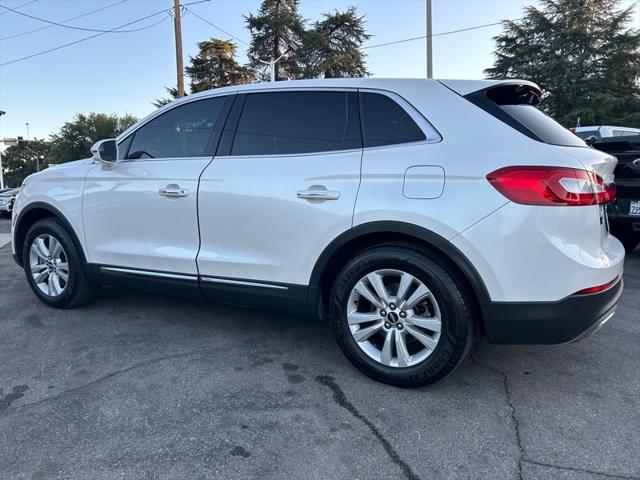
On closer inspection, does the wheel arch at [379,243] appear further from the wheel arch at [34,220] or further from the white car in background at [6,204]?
the white car in background at [6,204]

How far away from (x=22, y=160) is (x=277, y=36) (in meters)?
67.6

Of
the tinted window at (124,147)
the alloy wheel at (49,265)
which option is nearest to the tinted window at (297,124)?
the tinted window at (124,147)

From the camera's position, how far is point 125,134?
3836mm

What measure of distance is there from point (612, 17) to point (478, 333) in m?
30.5

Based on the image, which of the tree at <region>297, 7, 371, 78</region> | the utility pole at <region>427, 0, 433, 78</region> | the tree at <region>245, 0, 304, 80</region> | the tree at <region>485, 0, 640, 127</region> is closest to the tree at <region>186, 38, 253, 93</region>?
the tree at <region>245, 0, 304, 80</region>

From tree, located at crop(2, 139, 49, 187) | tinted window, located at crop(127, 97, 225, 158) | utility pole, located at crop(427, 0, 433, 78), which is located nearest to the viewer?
tinted window, located at crop(127, 97, 225, 158)

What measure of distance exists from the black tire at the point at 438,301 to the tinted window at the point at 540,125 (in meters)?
0.86

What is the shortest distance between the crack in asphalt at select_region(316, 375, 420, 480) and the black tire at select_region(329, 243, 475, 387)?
0.19 metres

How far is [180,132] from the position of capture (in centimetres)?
363

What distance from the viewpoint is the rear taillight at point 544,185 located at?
2.34m

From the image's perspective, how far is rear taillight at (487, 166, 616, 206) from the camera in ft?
7.68

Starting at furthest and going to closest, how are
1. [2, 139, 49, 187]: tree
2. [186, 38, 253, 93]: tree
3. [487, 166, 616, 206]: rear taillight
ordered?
[2, 139, 49, 187]: tree, [186, 38, 253, 93]: tree, [487, 166, 616, 206]: rear taillight

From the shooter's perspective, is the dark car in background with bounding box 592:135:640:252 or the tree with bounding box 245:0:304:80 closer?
the dark car in background with bounding box 592:135:640:252

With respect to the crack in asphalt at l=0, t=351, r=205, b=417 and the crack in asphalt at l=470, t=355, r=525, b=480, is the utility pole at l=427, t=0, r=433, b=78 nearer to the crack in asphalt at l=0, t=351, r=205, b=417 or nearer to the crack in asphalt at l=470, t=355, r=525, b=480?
the crack in asphalt at l=470, t=355, r=525, b=480
